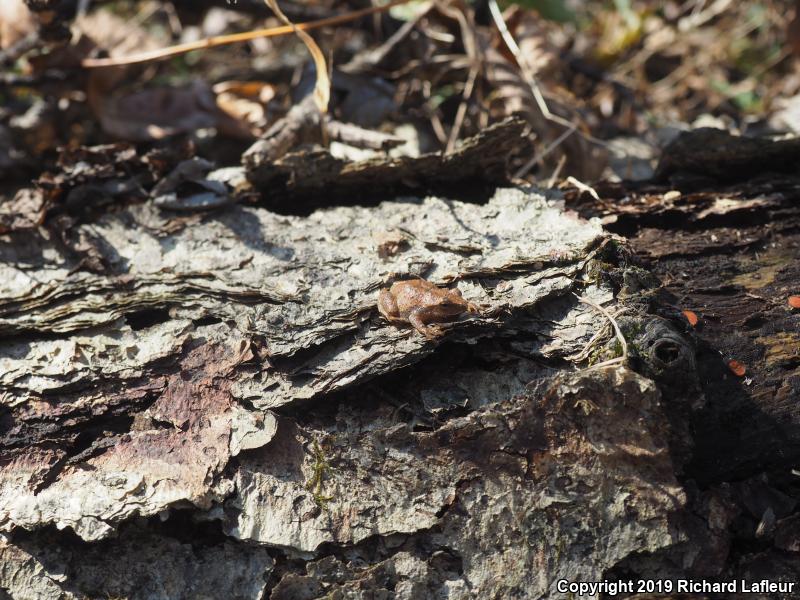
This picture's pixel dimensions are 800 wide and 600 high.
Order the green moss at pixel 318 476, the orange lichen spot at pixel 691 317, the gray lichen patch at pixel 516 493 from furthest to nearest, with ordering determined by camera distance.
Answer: the orange lichen spot at pixel 691 317 < the green moss at pixel 318 476 < the gray lichen patch at pixel 516 493

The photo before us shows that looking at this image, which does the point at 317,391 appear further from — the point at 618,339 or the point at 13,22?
the point at 13,22

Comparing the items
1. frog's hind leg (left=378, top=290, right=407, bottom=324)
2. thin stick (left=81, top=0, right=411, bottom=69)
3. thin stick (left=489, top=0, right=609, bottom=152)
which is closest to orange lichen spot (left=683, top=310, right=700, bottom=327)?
frog's hind leg (left=378, top=290, right=407, bottom=324)

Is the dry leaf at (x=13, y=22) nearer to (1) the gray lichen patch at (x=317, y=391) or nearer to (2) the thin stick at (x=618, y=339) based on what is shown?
(1) the gray lichen patch at (x=317, y=391)

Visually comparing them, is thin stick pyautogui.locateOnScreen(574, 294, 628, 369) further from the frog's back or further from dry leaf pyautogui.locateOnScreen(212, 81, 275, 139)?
dry leaf pyautogui.locateOnScreen(212, 81, 275, 139)

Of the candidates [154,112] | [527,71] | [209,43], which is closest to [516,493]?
[527,71]

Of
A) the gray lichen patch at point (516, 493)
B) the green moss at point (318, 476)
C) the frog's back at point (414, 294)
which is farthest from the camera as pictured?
the frog's back at point (414, 294)

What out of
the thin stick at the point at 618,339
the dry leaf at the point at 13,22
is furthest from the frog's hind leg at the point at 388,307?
the dry leaf at the point at 13,22

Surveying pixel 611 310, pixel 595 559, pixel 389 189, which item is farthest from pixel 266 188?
pixel 595 559

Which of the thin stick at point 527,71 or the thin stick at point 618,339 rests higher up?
the thin stick at point 527,71
